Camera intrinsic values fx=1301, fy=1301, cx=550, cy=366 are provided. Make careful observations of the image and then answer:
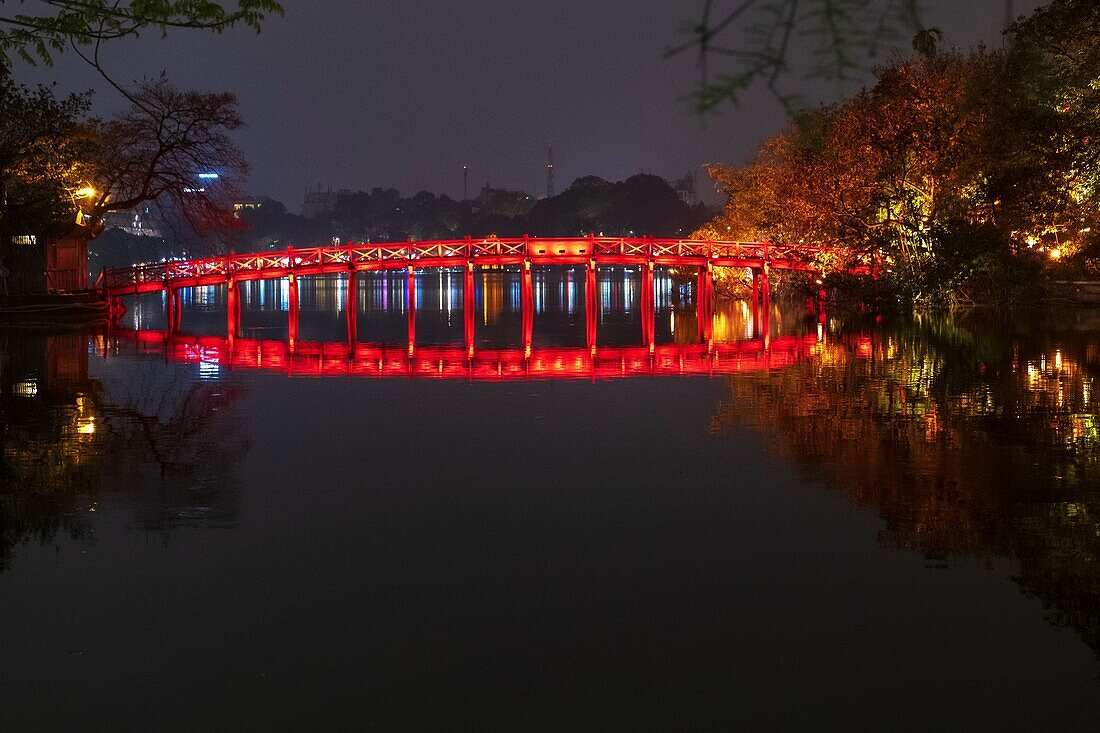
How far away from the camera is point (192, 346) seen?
29.5 m

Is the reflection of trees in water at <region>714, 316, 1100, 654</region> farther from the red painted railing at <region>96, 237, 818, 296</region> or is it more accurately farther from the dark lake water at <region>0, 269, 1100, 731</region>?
the red painted railing at <region>96, 237, 818, 296</region>

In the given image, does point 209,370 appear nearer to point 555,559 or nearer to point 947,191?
point 555,559

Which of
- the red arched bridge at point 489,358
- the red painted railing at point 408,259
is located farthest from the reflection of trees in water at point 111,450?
the red painted railing at point 408,259

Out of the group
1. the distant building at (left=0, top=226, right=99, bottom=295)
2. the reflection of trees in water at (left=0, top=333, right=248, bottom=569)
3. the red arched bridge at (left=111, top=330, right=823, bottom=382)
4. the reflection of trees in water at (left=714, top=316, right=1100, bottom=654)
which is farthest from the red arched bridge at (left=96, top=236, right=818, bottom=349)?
the reflection of trees in water at (left=0, top=333, right=248, bottom=569)

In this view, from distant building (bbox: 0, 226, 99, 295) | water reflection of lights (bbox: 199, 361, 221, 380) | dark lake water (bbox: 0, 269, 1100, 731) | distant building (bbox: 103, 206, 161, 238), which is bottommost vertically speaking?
dark lake water (bbox: 0, 269, 1100, 731)

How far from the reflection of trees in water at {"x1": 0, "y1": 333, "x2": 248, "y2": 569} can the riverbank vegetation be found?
21.4 meters

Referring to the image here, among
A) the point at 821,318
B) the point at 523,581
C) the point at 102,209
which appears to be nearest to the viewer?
the point at 523,581

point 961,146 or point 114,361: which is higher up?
point 961,146

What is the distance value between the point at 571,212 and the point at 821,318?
113413mm

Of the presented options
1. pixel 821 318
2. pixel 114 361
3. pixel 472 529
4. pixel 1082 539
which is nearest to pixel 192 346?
pixel 114 361

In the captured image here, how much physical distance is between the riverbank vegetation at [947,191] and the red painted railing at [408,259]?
6.20 ft

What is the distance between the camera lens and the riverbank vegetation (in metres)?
34.1

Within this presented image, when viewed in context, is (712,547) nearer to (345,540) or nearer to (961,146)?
(345,540)

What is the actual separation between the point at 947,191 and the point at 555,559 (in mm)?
35420
